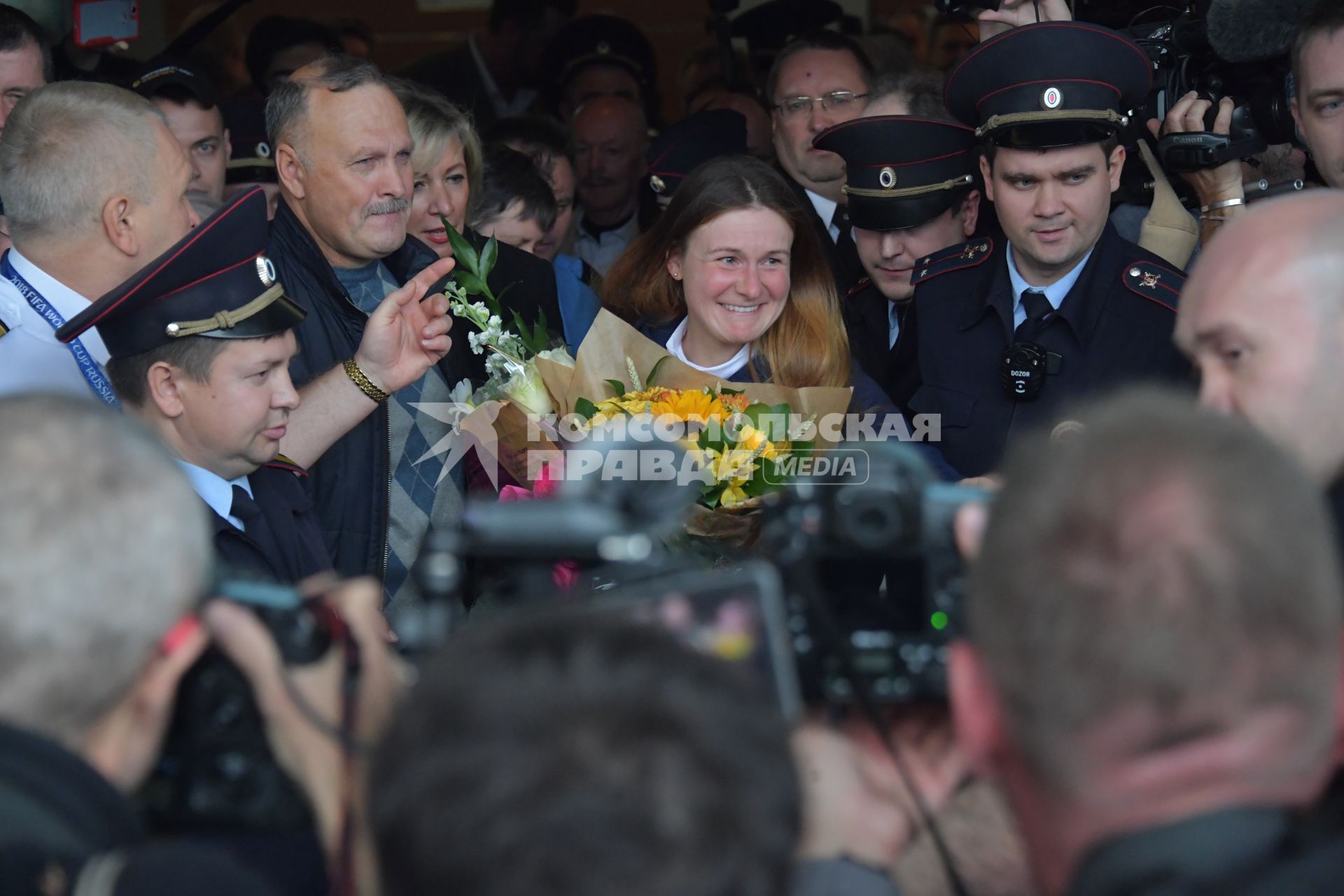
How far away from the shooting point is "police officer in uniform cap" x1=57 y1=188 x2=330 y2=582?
2656 millimetres

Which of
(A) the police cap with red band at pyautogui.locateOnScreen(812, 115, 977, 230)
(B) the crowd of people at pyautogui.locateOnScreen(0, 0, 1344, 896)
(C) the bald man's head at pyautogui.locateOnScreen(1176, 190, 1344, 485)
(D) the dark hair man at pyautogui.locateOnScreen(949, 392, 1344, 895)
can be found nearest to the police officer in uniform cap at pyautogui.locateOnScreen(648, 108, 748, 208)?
(B) the crowd of people at pyautogui.locateOnScreen(0, 0, 1344, 896)

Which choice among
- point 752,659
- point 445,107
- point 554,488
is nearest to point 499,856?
point 752,659

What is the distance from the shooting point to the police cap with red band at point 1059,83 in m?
3.35

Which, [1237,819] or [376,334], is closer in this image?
[1237,819]

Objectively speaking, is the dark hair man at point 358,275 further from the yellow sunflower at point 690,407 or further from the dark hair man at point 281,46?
the dark hair man at point 281,46

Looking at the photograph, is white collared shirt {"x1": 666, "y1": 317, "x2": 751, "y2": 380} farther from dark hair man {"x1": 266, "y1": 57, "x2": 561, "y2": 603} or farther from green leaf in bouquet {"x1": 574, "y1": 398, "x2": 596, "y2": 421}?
green leaf in bouquet {"x1": 574, "y1": 398, "x2": 596, "y2": 421}

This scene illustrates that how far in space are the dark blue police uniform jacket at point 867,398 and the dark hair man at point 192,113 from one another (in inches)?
65.9

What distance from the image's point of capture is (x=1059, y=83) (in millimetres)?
3354

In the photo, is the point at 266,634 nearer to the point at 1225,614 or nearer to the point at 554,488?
the point at 1225,614

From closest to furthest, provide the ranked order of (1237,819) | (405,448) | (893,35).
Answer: (1237,819)
(405,448)
(893,35)

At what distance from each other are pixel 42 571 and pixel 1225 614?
1.01m

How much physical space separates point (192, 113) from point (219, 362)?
7.20 ft

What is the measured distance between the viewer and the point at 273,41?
6.04 metres

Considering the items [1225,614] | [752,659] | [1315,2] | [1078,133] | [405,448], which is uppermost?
[1315,2]
